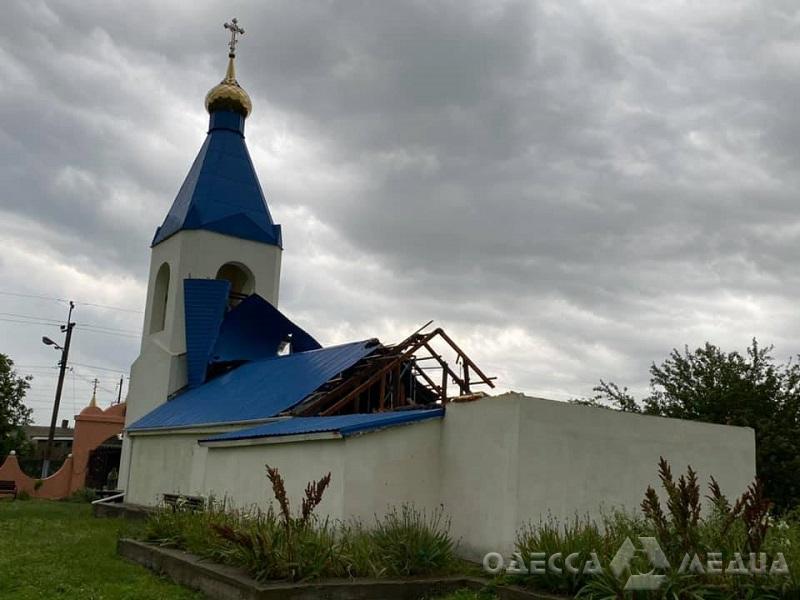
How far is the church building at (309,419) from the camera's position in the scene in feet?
39.1

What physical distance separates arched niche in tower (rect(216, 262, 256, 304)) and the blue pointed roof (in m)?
1.18

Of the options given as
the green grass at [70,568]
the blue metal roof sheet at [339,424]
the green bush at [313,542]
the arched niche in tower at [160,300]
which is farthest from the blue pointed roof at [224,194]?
the green bush at [313,542]

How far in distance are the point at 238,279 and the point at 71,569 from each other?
16659 millimetres

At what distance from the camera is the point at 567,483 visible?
39.1ft

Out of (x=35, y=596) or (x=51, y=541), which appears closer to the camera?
(x=35, y=596)

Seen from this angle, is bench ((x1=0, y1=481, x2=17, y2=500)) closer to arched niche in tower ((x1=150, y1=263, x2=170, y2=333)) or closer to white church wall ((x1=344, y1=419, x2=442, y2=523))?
arched niche in tower ((x1=150, y1=263, x2=170, y2=333))

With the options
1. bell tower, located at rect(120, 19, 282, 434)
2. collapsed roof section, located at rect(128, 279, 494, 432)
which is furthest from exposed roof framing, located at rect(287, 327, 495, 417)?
bell tower, located at rect(120, 19, 282, 434)

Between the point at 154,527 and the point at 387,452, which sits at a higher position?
the point at 387,452

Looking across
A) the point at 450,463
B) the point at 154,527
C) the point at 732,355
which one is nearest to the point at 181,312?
the point at 154,527

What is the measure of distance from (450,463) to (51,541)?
7.43 m

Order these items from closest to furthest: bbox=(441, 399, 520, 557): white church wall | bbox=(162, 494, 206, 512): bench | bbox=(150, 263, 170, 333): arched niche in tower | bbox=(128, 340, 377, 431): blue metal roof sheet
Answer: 1. bbox=(441, 399, 520, 557): white church wall
2. bbox=(162, 494, 206, 512): bench
3. bbox=(128, 340, 377, 431): blue metal roof sheet
4. bbox=(150, 263, 170, 333): arched niche in tower

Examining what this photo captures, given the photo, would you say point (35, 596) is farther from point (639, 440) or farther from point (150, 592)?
point (639, 440)

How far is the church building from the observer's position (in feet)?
39.1

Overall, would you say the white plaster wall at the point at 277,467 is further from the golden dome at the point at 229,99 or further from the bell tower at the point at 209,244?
the golden dome at the point at 229,99
